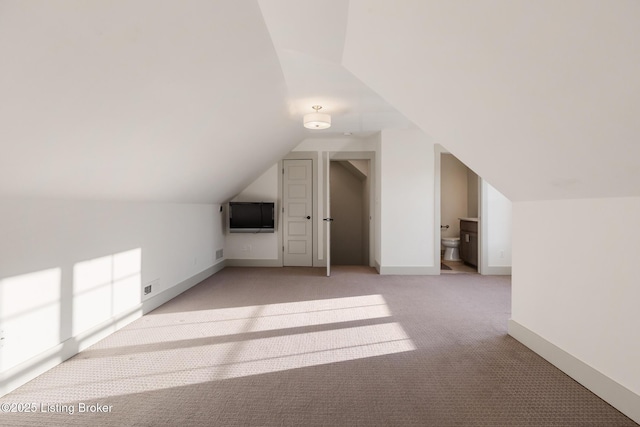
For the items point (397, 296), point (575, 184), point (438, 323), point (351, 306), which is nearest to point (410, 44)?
point (575, 184)

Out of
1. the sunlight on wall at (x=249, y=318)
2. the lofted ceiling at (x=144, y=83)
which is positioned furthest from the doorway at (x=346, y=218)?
the lofted ceiling at (x=144, y=83)

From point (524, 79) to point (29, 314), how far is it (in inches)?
129

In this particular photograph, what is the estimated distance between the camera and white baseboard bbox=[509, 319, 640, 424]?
67.7 inches

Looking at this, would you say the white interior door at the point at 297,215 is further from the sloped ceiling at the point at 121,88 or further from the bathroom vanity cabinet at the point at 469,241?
the bathroom vanity cabinet at the point at 469,241

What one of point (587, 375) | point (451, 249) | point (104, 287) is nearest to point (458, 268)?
point (451, 249)

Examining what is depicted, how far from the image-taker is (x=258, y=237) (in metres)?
6.29

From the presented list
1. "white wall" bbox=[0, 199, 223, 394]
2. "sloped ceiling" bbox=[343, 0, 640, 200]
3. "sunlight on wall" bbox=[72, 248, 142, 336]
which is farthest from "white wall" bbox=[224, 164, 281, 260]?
"sloped ceiling" bbox=[343, 0, 640, 200]

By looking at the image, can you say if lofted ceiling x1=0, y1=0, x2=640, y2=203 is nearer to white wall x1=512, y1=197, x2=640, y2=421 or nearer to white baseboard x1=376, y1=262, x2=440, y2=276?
white wall x1=512, y1=197, x2=640, y2=421

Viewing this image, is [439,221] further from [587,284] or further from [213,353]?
[213,353]

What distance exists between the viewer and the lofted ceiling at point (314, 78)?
1.25 metres

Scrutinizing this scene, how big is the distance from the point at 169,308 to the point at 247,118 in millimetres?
2385

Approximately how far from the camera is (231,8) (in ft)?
6.13

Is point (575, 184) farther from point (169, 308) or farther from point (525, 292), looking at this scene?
point (169, 308)

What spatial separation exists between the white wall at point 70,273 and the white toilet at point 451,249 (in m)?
5.53
